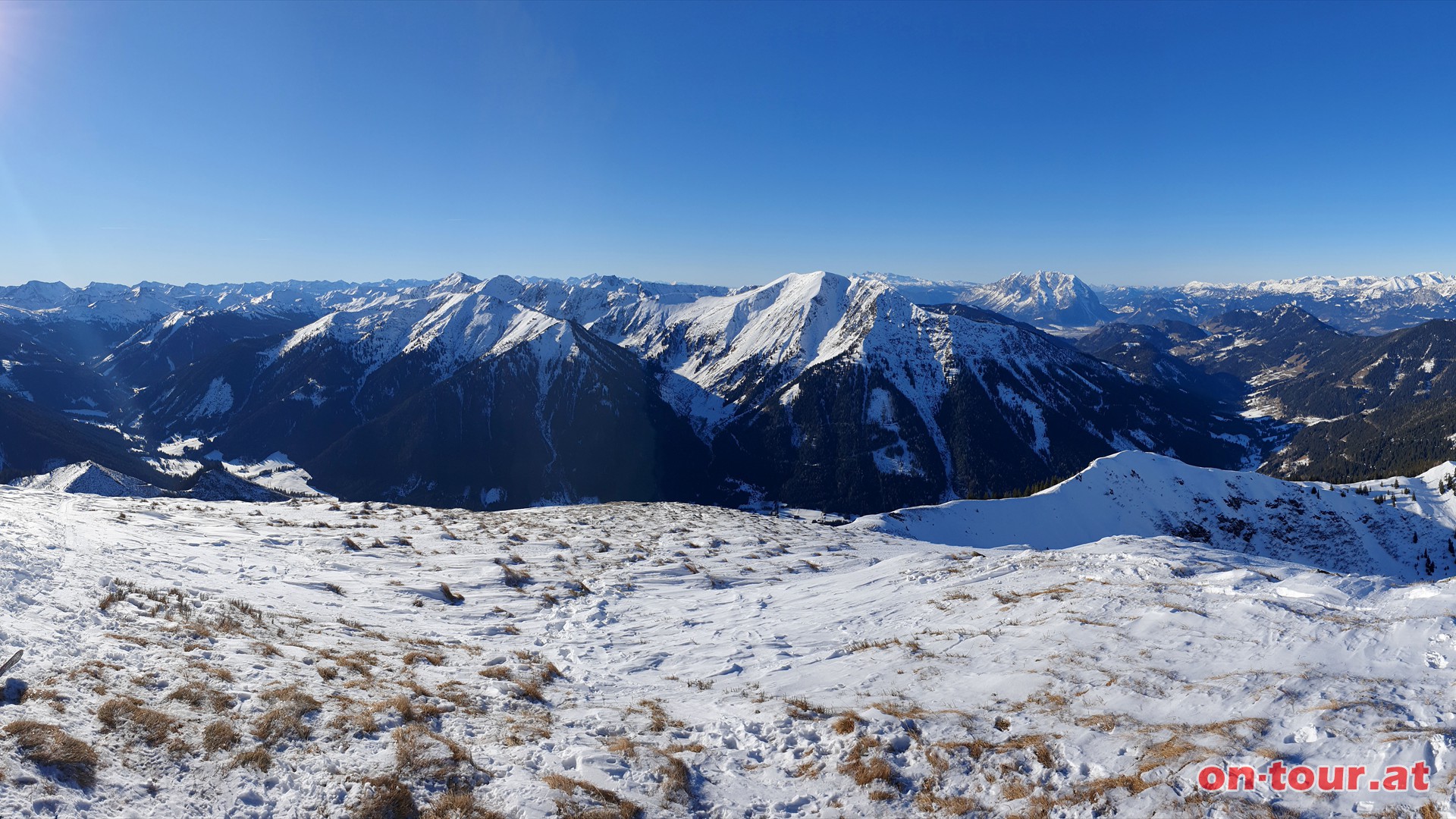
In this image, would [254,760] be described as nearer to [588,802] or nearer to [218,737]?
[218,737]

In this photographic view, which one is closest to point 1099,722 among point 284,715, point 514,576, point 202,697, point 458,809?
point 458,809

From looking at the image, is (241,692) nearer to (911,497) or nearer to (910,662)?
(910,662)

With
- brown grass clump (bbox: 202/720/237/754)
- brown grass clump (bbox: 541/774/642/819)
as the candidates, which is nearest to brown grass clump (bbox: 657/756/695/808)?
brown grass clump (bbox: 541/774/642/819)

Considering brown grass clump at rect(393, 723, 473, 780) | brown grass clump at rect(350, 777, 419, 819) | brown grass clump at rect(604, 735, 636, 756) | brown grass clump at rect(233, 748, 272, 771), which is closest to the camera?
brown grass clump at rect(350, 777, 419, 819)

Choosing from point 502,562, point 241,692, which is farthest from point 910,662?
point 502,562

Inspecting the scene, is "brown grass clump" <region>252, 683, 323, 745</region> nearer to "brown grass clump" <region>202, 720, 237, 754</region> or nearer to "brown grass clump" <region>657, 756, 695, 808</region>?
"brown grass clump" <region>202, 720, 237, 754</region>

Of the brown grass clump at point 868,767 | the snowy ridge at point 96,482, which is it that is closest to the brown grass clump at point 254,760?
the brown grass clump at point 868,767
